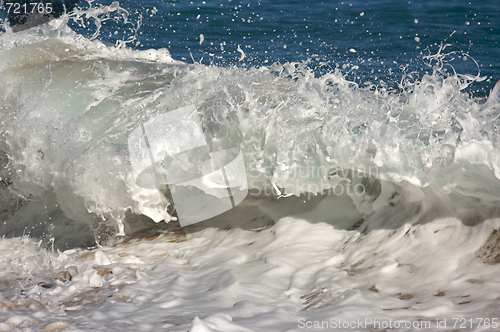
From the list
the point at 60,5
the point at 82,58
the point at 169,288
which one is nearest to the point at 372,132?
the point at 169,288

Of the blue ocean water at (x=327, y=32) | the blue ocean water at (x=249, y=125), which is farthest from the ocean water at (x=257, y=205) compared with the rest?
the blue ocean water at (x=327, y=32)

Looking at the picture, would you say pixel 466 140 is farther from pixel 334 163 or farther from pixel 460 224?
pixel 334 163

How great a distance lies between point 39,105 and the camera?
394 centimetres

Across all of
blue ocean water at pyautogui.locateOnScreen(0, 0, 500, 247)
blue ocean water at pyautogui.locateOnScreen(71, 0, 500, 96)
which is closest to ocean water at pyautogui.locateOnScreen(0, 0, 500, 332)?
blue ocean water at pyautogui.locateOnScreen(0, 0, 500, 247)

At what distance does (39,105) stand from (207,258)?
2247 mm

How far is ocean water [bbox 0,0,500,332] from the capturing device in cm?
218

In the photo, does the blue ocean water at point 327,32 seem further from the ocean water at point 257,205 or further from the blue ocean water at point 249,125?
the ocean water at point 257,205

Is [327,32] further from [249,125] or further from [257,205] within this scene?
[257,205]

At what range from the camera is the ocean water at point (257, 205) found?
2.18 metres

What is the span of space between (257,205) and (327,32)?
4.66m

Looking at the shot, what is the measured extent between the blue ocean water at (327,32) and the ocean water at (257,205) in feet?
3.23

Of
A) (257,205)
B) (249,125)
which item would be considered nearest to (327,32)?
(249,125)

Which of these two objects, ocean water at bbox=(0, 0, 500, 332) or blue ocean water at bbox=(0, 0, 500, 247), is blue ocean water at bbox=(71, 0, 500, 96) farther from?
ocean water at bbox=(0, 0, 500, 332)

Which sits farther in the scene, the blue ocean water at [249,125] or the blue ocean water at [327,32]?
the blue ocean water at [327,32]
